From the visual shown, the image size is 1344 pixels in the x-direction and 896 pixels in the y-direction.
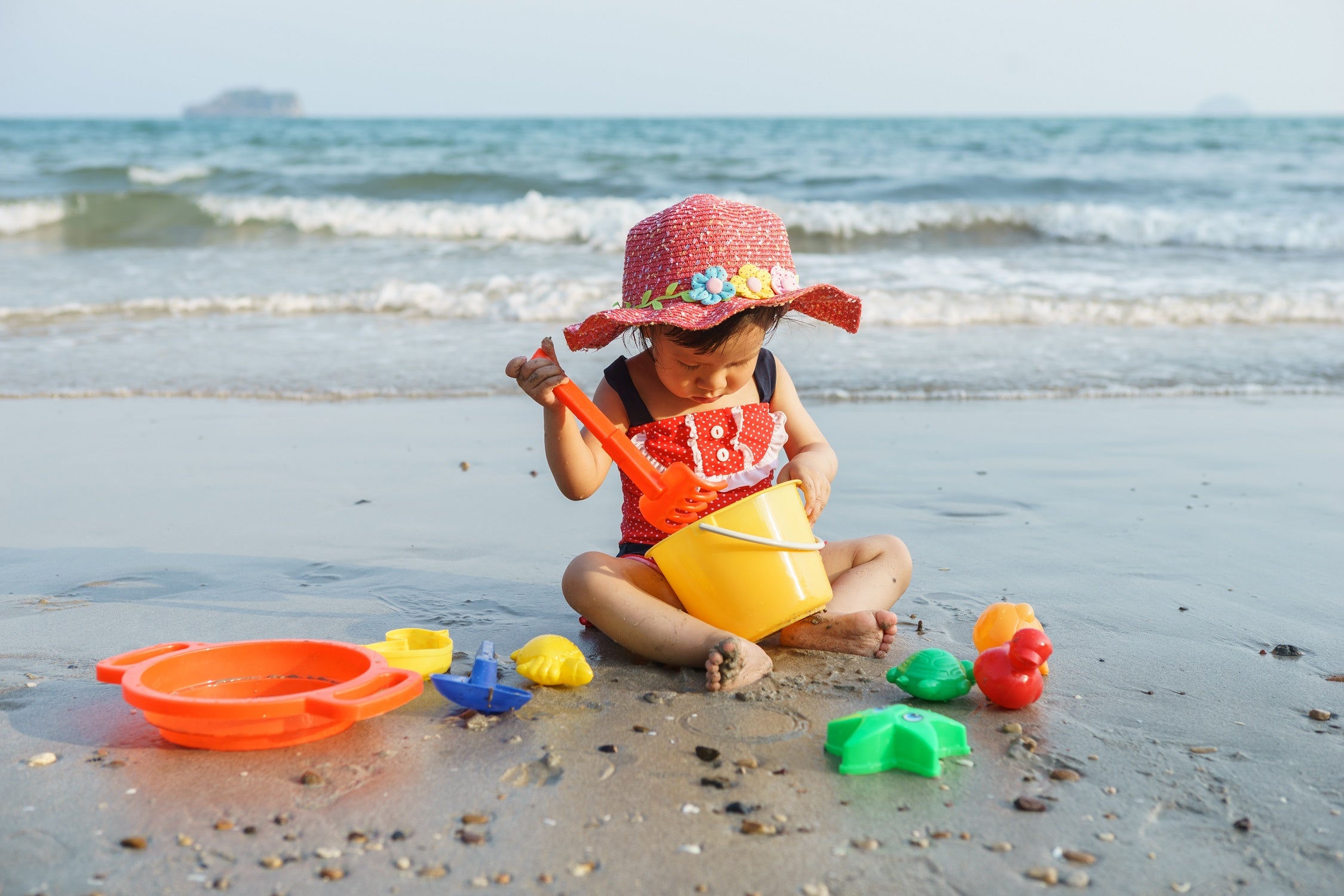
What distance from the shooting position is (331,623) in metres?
2.73

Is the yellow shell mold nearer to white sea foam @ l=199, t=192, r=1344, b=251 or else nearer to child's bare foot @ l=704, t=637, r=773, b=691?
child's bare foot @ l=704, t=637, r=773, b=691

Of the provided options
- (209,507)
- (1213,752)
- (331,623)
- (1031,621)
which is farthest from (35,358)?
(1213,752)

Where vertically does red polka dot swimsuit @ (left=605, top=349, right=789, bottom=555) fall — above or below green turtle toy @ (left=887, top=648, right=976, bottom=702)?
above

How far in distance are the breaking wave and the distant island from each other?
240 feet

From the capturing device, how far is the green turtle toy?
7.32 feet

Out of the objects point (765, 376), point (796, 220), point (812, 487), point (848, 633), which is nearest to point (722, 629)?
point (848, 633)

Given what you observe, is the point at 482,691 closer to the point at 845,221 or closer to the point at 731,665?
the point at 731,665

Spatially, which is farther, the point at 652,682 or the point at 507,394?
the point at 507,394

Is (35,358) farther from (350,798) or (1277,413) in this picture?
(1277,413)

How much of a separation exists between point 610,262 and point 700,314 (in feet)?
25.5

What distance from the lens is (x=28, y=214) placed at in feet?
44.2

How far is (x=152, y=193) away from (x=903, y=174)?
33.6 ft

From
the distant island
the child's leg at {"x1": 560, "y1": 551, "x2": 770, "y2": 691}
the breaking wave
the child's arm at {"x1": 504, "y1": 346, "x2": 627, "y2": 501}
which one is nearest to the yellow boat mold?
the child's leg at {"x1": 560, "y1": 551, "x2": 770, "y2": 691}

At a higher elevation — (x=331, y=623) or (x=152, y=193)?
(x=152, y=193)
